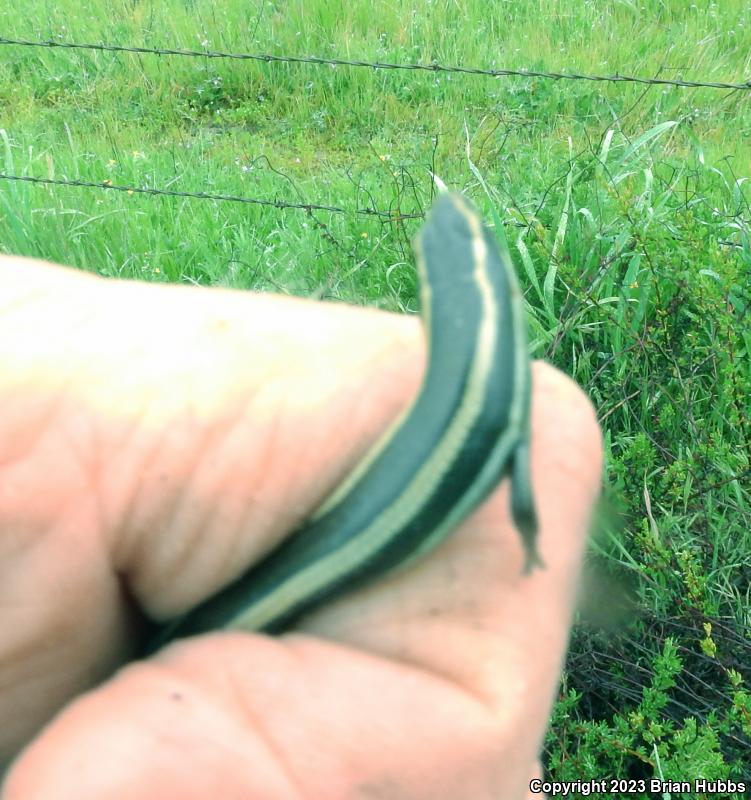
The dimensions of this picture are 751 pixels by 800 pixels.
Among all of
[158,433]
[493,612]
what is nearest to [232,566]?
[158,433]

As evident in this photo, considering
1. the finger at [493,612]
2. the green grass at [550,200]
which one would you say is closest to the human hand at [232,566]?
the finger at [493,612]

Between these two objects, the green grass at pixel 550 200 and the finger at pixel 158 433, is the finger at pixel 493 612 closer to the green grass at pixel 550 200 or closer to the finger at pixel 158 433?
the finger at pixel 158 433

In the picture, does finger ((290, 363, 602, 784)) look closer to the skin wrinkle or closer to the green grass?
the skin wrinkle

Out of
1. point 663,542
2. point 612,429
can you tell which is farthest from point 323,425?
point 612,429

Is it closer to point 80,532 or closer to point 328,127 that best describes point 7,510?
point 80,532

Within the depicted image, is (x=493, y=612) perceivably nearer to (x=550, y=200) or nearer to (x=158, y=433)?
(x=158, y=433)
